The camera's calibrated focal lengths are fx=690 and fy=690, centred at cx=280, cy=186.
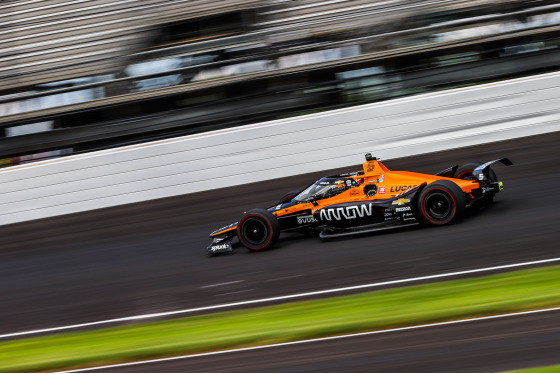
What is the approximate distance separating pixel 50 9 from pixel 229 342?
12.3 metres

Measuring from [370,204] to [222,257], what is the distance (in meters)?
2.13

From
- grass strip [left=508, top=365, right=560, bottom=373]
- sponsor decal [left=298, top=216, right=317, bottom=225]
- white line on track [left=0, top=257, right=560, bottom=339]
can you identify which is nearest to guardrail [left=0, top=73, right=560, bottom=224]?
sponsor decal [left=298, top=216, right=317, bottom=225]

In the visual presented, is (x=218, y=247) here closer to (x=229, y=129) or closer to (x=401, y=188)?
(x=401, y=188)

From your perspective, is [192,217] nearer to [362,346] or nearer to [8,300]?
[8,300]

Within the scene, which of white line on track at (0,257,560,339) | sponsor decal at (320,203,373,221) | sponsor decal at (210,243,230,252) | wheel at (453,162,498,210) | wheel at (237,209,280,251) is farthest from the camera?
sponsor decal at (210,243,230,252)

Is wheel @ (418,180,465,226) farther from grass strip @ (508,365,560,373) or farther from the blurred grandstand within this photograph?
the blurred grandstand

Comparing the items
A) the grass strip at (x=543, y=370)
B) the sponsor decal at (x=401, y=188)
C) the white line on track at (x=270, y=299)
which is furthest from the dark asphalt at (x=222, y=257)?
the grass strip at (x=543, y=370)

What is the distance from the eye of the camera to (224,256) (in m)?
9.09

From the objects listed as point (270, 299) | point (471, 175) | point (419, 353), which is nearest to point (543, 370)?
point (419, 353)

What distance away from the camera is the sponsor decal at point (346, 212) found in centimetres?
829

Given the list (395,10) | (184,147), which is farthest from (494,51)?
(184,147)

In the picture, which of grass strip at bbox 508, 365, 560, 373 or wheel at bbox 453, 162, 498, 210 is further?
wheel at bbox 453, 162, 498, 210

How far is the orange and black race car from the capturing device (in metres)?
7.94

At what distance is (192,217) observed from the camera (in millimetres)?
11367
